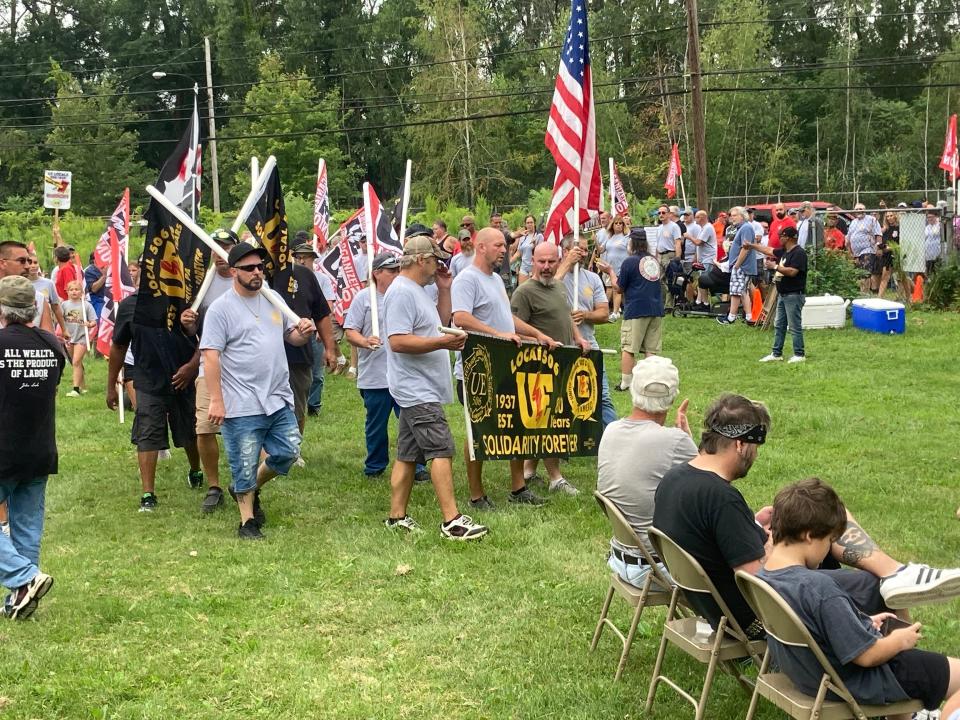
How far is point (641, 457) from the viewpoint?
5371 millimetres

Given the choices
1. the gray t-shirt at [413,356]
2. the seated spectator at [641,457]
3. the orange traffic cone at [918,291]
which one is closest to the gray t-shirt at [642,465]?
the seated spectator at [641,457]

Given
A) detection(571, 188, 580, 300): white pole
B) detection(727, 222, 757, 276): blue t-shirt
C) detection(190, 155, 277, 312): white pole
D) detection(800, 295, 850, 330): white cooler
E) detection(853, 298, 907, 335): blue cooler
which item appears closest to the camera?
detection(190, 155, 277, 312): white pole

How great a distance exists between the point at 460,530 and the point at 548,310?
213 cm

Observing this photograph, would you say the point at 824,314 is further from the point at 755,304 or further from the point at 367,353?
the point at 367,353

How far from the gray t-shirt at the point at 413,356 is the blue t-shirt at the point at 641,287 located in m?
6.02

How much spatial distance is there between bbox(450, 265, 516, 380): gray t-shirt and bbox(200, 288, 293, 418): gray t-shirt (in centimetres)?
142

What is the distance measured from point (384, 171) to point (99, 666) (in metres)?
55.3

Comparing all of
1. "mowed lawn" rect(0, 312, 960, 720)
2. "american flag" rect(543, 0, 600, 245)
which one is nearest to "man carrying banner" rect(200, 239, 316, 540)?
"mowed lawn" rect(0, 312, 960, 720)

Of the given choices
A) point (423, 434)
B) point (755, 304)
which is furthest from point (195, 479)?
point (755, 304)

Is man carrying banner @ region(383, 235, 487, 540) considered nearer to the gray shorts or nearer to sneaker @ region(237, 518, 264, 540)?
the gray shorts

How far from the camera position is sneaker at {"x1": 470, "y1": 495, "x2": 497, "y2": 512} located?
8.18 metres

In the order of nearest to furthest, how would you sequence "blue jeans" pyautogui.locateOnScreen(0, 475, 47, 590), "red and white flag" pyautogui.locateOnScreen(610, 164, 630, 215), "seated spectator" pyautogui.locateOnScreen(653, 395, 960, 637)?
"seated spectator" pyautogui.locateOnScreen(653, 395, 960, 637) → "blue jeans" pyautogui.locateOnScreen(0, 475, 47, 590) → "red and white flag" pyautogui.locateOnScreen(610, 164, 630, 215)

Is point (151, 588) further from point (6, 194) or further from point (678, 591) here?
point (6, 194)

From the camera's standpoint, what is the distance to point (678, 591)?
15.6 feet
